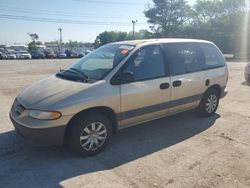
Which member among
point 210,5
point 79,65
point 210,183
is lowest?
point 210,183

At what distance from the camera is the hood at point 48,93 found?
3.56 metres

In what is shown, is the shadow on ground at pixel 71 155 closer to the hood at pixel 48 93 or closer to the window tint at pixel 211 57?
the hood at pixel 48 93

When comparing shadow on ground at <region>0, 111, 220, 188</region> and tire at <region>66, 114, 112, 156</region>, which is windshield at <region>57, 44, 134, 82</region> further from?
shadow on ground at <region>0, 111, 220, 188</region>

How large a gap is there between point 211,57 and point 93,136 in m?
3.31

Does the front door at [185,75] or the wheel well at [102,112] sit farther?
the front door at [185,75]

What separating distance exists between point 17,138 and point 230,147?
143 inches

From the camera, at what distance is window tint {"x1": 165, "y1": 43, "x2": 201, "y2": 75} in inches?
188

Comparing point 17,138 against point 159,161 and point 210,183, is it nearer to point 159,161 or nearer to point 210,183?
point 159,161

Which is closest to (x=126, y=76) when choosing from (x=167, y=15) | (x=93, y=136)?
(x=93, y=136)

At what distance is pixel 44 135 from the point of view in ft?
11.4

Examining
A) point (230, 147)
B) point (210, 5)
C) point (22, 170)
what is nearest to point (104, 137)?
point (22, 170)

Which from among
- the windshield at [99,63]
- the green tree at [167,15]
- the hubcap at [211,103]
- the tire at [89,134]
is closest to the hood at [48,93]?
the windshield at [99,63]

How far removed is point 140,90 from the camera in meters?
4.21

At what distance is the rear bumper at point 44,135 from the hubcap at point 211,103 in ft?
11.2
